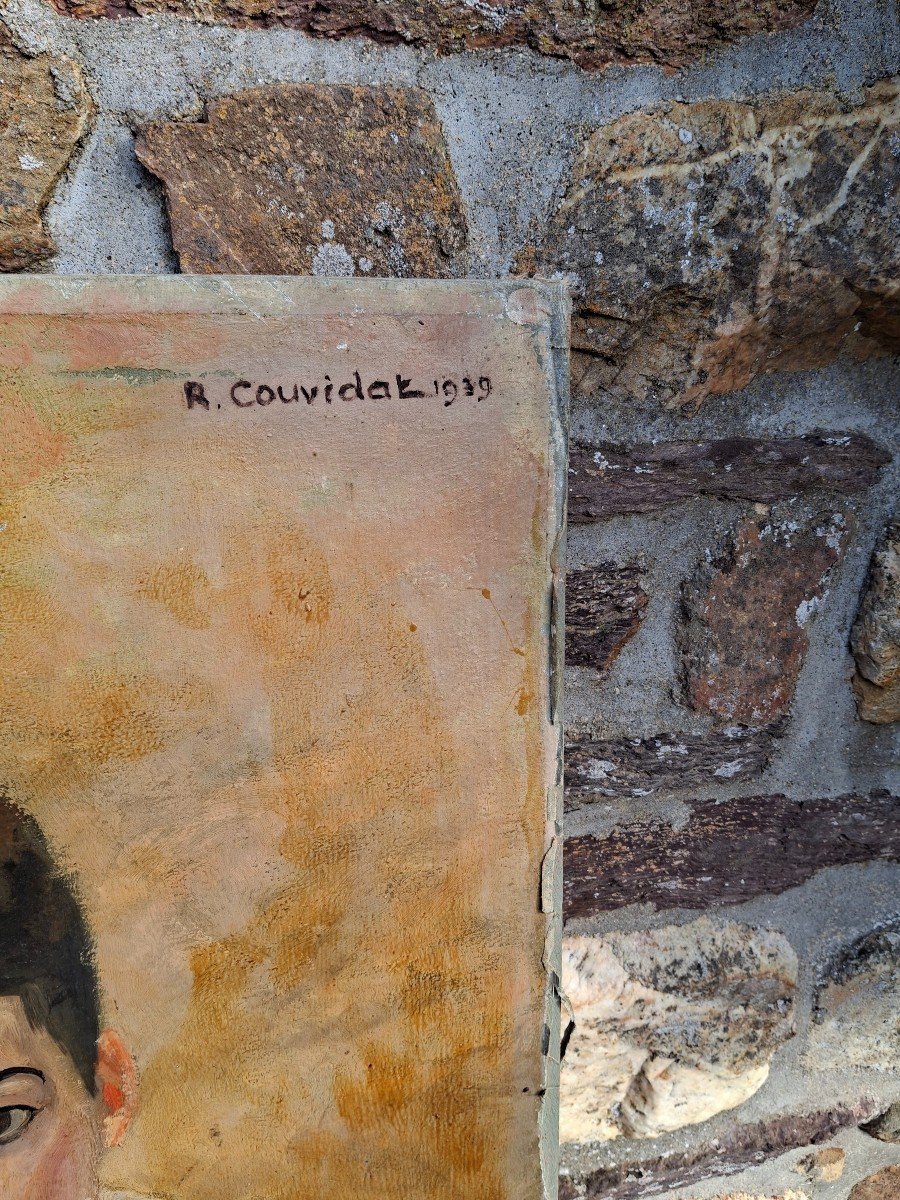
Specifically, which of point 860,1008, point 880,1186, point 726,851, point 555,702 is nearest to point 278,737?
point 555,702

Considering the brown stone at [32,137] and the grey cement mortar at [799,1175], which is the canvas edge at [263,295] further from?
the grey cement mortar at [799,1175]

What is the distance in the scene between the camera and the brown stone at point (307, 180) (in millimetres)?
397

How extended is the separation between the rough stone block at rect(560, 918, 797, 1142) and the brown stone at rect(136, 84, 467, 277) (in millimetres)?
437

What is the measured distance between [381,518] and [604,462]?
16 cm

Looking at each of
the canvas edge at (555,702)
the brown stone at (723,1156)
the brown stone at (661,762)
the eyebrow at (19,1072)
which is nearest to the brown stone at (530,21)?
the canvas edge at (555,702)

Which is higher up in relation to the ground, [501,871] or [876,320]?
[876,320]

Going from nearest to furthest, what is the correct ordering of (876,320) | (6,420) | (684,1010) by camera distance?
(6,420) → (876,320) → (684,1010)

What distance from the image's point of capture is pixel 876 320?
47cm

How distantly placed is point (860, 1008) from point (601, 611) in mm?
360

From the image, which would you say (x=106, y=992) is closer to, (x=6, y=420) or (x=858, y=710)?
(x=6, y=420)

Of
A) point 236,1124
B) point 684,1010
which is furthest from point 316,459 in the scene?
point 684,1010

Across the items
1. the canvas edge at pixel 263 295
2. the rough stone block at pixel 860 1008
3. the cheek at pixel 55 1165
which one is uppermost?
the canvas edge at pixel 263 295

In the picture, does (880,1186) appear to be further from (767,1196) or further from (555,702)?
(555,702)

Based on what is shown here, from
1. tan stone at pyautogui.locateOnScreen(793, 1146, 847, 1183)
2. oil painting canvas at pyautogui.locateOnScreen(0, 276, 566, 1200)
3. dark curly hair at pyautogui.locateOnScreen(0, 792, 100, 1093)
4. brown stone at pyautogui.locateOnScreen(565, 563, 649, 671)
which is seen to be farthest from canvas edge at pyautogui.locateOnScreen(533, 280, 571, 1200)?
tan stone at pyautogui.locateOnScreen(793, 1146, 847, 1183)
